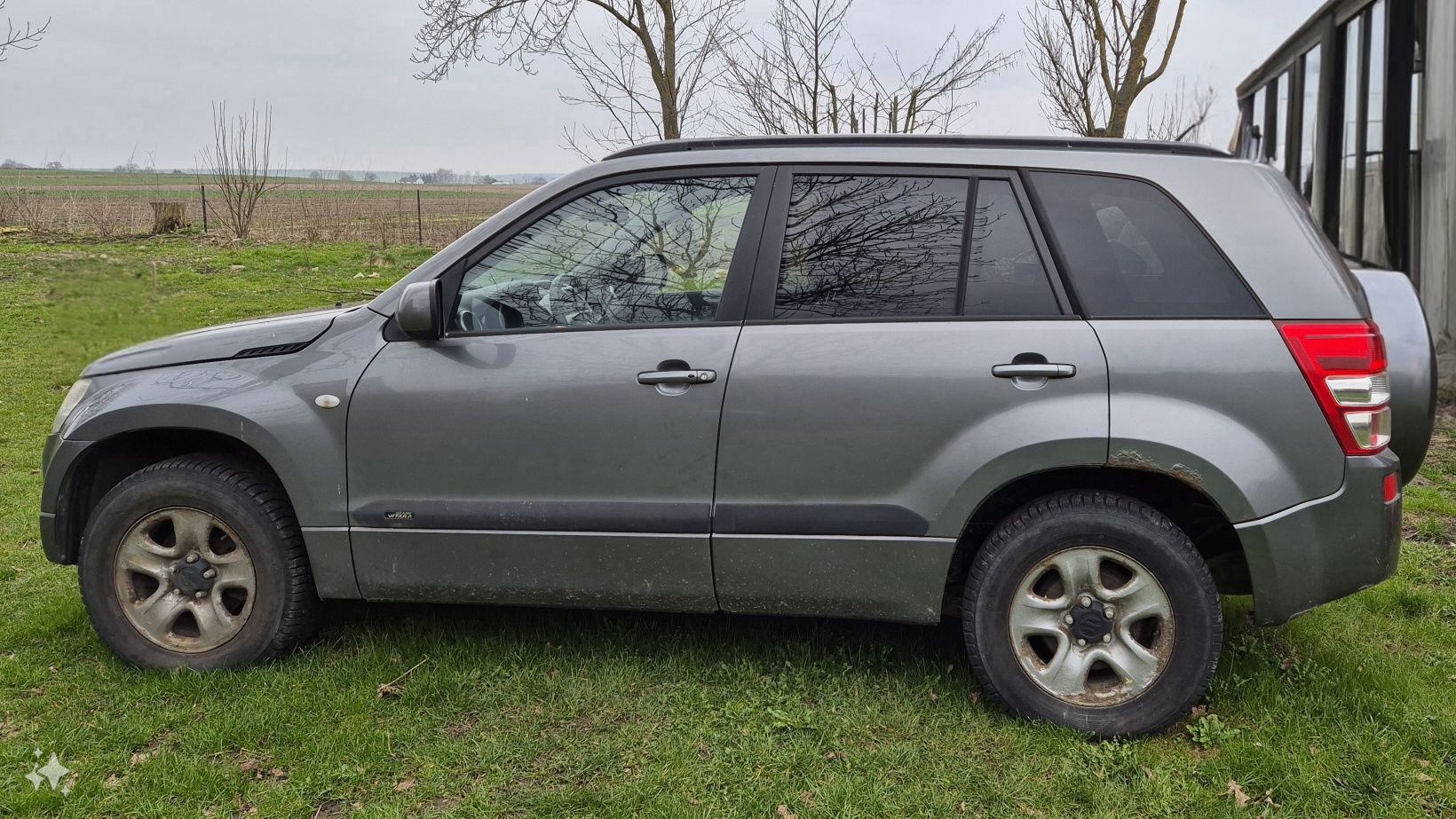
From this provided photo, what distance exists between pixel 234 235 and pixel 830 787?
58.1 feet

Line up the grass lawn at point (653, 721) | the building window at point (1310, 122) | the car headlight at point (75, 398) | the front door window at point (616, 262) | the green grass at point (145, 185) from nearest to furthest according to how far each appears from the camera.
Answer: the grass lawn at point (653, 721) → the front door window at point (616, 262) → the car headlight at point (75, 398) → the green grass at point (145, 185) → the building window at point (1310, 122)

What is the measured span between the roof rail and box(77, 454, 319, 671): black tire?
66.3 inches

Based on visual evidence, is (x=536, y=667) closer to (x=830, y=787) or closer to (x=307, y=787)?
A: (x=307, y=787)

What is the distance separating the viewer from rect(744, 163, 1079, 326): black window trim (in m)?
3.16

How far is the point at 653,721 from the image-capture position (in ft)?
10.9

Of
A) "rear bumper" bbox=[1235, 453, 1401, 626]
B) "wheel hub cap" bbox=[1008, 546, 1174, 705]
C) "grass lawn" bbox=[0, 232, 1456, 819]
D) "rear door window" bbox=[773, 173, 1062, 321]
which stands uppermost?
"rear door window" bbox=[773, 173, 1062, 321]

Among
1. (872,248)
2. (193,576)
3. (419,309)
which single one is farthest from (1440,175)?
(193,576)

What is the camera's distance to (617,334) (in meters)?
3.35

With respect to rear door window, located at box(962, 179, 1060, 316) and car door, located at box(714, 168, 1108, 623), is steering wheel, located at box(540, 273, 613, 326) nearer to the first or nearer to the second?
car door, located at box(714, 168, 1108, 623)

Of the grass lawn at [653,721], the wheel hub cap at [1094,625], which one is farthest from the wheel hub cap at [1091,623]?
the grass lawn at [653,721]

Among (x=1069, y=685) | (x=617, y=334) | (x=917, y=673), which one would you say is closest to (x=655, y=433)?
(x=617, y=334)

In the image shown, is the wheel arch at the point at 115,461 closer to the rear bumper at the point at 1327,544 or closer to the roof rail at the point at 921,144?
the roof rail at the point at 921,144

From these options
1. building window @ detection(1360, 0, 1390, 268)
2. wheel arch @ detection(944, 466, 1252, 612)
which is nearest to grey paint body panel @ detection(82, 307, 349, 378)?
wheel arch @ detection(944, 466, 1252, 612)

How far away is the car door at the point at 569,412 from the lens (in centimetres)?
328
